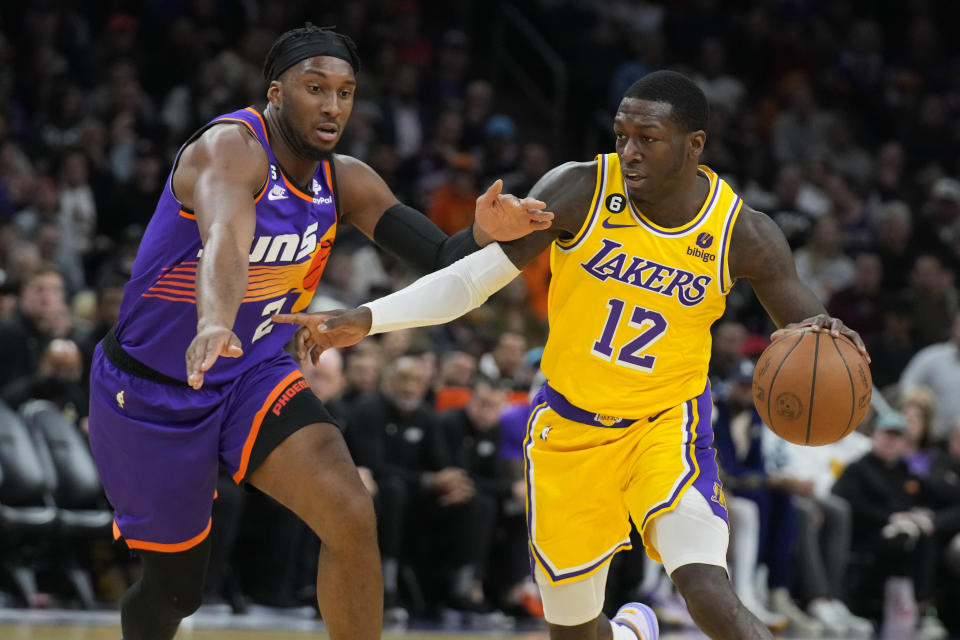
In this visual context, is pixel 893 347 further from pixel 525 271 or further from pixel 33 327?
pixel 33 327

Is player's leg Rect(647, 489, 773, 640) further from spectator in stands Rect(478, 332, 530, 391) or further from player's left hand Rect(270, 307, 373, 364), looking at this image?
spectator in stands Rect(478, 332, 530, 391)

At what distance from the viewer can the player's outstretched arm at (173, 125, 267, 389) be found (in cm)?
407

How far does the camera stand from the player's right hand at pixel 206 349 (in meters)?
3.98

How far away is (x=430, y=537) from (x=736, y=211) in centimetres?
554

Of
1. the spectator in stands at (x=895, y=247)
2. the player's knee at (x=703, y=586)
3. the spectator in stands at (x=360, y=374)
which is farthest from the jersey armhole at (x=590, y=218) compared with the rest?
the spectator in stands at (x=895, y=247)

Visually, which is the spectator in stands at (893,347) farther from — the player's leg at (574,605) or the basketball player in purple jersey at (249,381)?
the basketball player in purple jersey at (249,381)

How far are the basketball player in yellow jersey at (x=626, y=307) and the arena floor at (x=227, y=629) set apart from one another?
345cm

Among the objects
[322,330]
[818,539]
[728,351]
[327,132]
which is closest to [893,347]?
[728,351]

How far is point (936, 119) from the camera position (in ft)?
52.3

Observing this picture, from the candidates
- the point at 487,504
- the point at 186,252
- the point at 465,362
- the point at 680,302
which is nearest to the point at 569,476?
the point at 680,302

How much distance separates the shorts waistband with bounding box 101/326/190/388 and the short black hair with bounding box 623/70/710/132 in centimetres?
196

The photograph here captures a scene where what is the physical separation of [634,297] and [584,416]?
0.49 meters

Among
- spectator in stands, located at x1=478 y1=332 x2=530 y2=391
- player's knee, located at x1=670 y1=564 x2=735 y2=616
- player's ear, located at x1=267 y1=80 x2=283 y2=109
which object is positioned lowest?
spectator in stands, located at x1=478 y1=332 x2=530 y2=391

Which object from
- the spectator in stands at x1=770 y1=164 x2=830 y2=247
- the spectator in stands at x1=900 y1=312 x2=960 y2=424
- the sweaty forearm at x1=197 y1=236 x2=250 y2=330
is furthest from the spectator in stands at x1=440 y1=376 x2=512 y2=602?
the sweaty forearm at x1=197 y1=236 x2=250 y2=330
